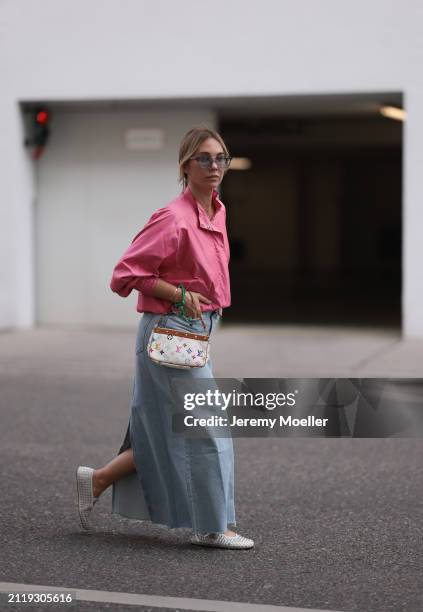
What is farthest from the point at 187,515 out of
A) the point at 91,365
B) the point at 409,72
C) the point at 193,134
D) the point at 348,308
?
the point at 348,308

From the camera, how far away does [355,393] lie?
4.77m

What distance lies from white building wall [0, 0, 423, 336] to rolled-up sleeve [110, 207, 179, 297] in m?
8.66

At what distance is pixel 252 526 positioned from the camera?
553 centimetres

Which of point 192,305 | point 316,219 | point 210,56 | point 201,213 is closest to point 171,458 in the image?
point 192,305

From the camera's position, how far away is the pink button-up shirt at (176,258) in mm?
4902

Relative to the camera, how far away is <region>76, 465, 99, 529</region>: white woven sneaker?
5.26 m

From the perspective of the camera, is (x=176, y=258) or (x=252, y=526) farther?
(x=252, y=526)

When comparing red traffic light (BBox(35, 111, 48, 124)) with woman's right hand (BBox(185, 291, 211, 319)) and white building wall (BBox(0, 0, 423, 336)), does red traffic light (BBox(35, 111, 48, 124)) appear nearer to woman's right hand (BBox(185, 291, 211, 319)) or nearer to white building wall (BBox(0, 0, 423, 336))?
white building wall (BBox(0, 0, 423, 336))

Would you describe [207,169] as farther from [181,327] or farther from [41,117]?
[41,117]

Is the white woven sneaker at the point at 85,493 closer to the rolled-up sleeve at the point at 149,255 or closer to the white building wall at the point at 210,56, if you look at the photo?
the rolled-up sleeve at the point at 149,255

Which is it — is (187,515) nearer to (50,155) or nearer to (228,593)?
(228,593)

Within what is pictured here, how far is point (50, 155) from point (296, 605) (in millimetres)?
11153

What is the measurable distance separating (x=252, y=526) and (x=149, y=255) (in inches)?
59.2

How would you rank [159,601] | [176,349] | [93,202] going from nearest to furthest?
[159,601] → [176,349] → [93,202]
